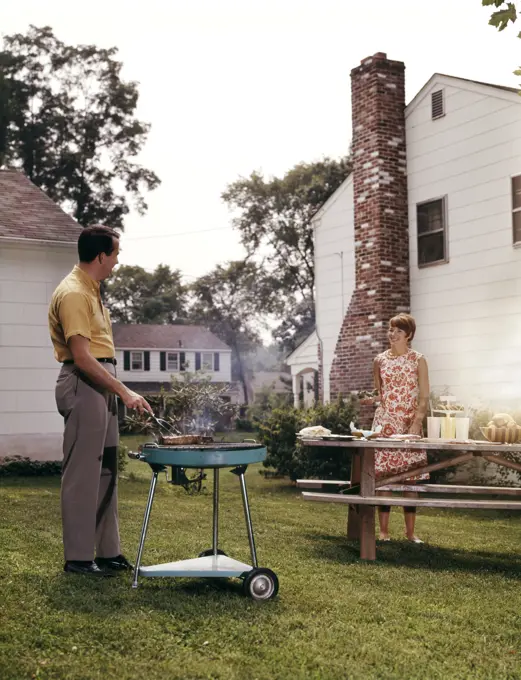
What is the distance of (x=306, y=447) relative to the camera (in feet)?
45.8

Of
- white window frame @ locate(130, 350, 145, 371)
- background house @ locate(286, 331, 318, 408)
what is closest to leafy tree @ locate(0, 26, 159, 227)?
background house @ locate(286, 331, 318, 408)

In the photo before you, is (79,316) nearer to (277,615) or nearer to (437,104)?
(277,615)

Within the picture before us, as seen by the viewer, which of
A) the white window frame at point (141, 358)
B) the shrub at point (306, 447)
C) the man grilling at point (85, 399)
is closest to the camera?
the man grilling at point (85, 399)

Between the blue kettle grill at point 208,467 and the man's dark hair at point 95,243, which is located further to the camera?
the man's dark hair at point 95,243

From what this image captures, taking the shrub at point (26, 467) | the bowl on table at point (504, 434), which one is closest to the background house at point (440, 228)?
the shrub at point (26, 467)

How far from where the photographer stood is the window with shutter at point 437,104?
51.3ft

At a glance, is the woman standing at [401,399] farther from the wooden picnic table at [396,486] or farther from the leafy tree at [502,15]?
the leafy tree at [502,15]

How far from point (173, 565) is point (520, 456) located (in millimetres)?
8521

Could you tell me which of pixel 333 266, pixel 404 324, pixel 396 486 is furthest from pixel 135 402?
pixel 333 266

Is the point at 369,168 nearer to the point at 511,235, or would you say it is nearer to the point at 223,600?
the point at 511,235

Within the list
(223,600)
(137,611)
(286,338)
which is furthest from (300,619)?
(286,338)

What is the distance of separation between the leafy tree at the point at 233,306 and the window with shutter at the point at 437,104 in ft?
102

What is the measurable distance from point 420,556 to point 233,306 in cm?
→ 4657

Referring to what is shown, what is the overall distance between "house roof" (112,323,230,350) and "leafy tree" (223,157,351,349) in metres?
9.33
